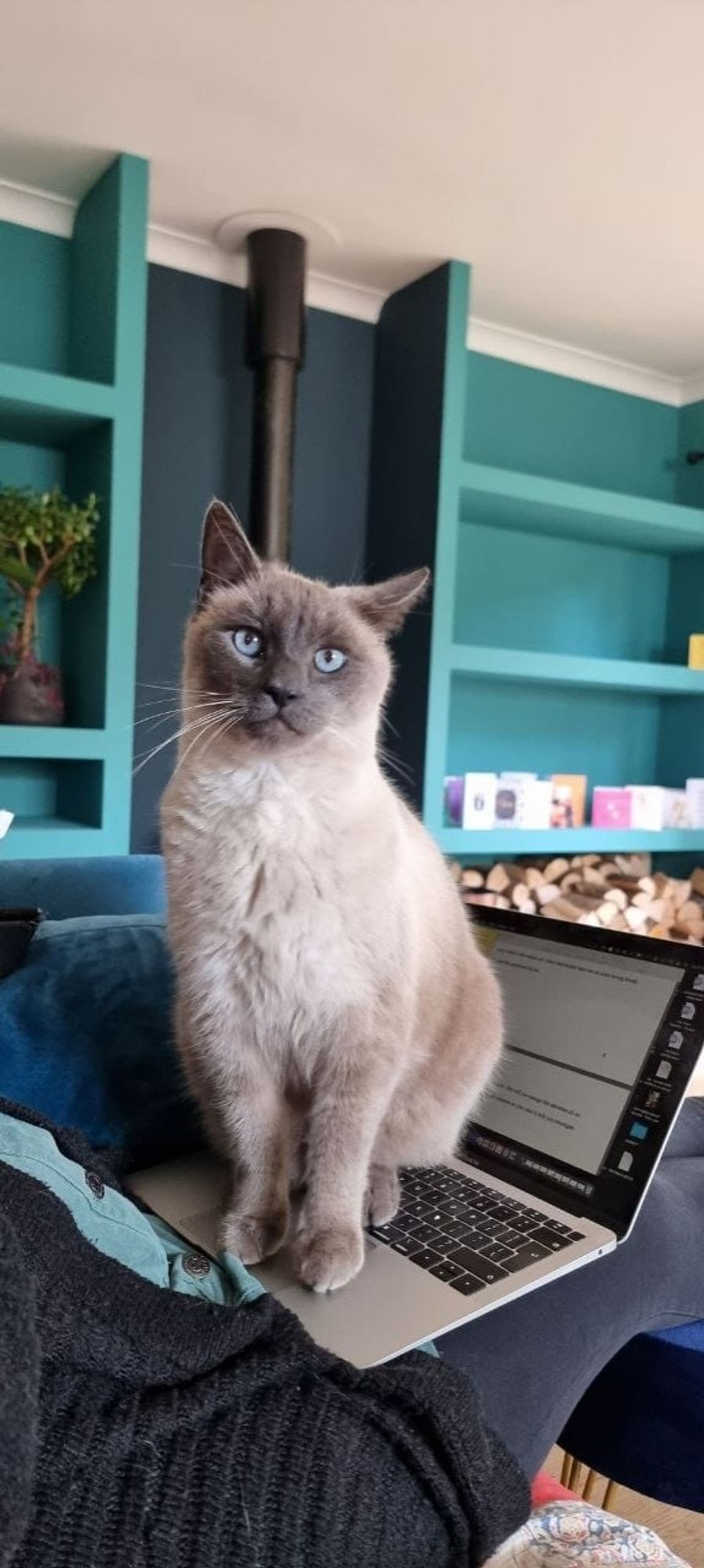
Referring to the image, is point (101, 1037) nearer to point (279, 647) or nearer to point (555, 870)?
point (279, 647)

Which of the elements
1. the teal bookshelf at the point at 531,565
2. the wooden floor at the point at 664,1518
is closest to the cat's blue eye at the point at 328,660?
the wooden floor at the point at 664,1518

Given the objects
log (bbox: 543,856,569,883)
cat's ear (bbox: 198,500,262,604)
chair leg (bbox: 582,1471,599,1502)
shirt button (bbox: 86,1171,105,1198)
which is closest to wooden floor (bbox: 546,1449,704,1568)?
chair leg (bbox: 582,1471,599,1502)

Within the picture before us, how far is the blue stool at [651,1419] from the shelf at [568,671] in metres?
2.00

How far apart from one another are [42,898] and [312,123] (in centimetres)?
177

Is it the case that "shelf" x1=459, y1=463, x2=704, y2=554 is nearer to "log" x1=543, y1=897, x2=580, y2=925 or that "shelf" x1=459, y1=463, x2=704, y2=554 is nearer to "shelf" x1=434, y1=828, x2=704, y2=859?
"shelf" x1=434, y1=828, x2=704, y2=859

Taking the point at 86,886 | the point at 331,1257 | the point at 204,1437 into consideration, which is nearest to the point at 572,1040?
the point at 331,1257

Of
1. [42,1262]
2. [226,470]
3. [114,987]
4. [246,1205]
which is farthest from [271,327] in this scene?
[42,1262]

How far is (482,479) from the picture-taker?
113 inches

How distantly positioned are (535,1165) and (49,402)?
1.97 meters

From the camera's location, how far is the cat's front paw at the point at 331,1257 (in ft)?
2.83

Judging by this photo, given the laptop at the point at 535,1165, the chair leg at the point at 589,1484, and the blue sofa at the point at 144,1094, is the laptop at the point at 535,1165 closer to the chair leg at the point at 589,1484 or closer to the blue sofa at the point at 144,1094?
the blue sofa at the point at 144,1094

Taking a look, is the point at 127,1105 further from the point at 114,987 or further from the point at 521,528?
the point at 521,528

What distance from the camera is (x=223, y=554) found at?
3.54ft

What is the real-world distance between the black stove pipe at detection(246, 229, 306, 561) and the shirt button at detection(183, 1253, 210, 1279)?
2.03 m
